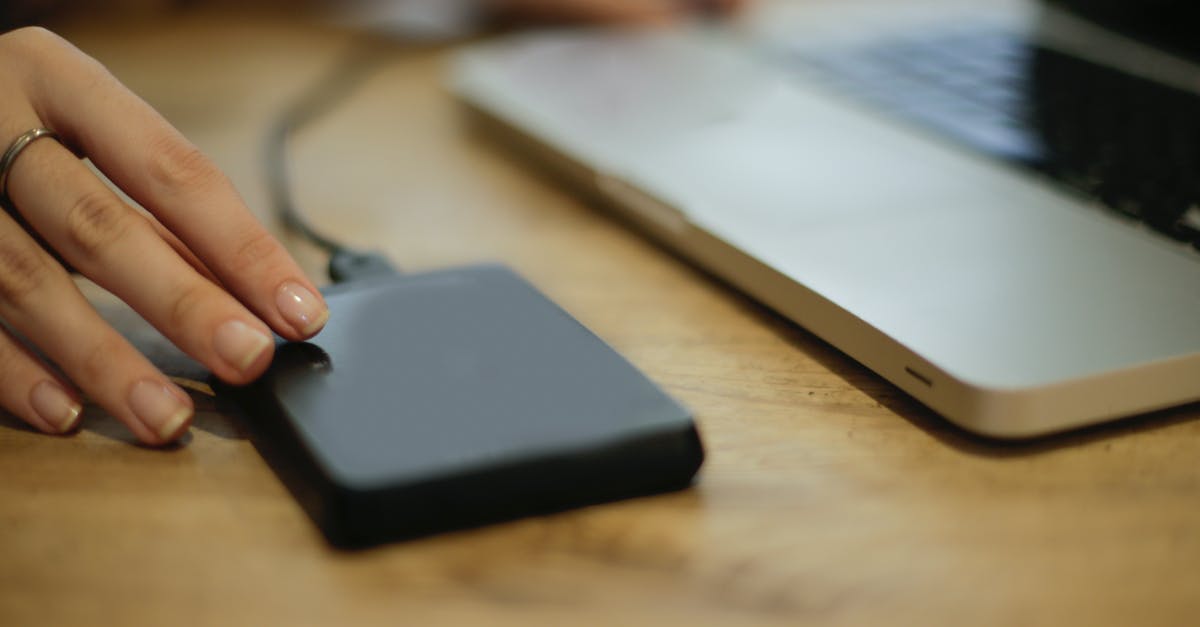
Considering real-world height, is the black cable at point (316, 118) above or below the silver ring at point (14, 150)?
below

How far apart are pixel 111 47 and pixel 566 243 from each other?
668 mm

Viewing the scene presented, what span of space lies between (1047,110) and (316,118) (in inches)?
21.7

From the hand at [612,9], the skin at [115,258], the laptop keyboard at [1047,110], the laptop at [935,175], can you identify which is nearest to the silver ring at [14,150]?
the skin at [115,258]

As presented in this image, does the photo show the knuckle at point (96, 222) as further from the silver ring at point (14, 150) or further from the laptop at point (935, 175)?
the laptop at point (935, 175)

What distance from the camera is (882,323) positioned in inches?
17.8

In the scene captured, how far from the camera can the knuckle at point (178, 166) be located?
0.47m

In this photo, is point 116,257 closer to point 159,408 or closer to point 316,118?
point 159,408

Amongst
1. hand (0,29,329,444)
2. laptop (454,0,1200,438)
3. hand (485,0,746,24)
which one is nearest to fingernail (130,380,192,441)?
hand (0,29,329,444)

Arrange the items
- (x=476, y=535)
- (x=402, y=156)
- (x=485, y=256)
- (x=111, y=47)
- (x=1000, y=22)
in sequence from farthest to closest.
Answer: (x=111, y=47) < (x=1000, y=22) < (x=402, y=156) < (x=485, y=256) < (x=476, y=535)

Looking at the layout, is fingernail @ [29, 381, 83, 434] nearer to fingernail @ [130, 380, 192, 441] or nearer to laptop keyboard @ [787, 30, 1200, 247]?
fingernail @ [130, 380, 192, 441]

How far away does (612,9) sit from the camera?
3.41 ft

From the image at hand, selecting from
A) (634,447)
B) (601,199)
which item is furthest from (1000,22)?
(634,447)

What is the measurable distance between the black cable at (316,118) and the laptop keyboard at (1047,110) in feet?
1.20

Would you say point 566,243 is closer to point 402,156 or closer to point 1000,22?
point 402,156
